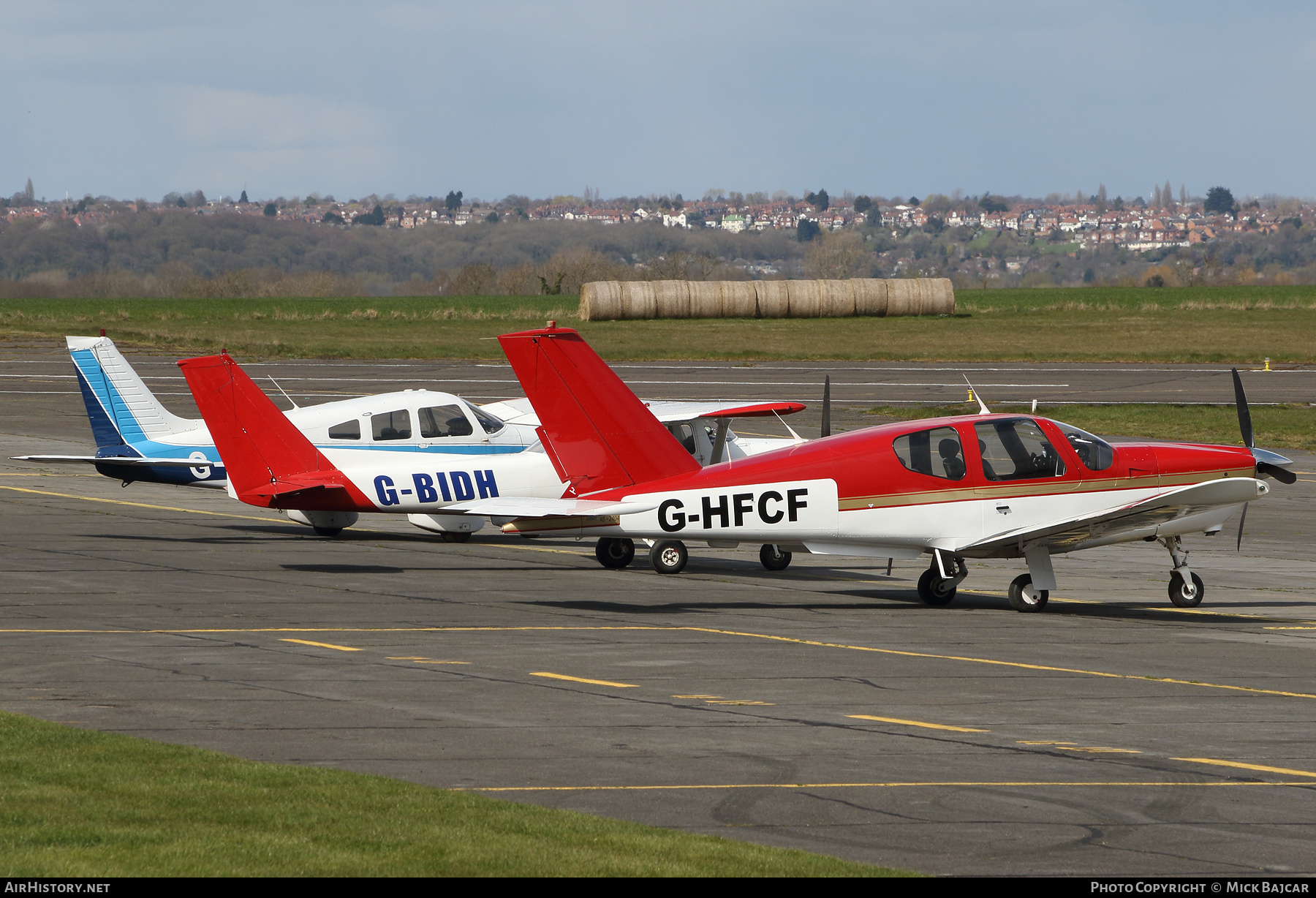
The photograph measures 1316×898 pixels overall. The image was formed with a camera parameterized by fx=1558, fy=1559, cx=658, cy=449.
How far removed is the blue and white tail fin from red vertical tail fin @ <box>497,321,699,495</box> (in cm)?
760

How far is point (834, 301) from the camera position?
265ft

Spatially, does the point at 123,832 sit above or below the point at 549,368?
below

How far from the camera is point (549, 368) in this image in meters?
17.3

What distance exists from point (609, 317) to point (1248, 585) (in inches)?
2398

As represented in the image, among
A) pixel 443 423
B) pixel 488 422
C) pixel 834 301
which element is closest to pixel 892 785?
pixel 488 422

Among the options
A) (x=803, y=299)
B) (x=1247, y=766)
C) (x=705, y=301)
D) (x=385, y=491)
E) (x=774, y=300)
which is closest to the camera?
(x=1247, y=766)

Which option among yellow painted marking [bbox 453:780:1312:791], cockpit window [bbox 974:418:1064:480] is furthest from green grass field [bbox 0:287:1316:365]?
yellow painted marking [bbox 453:780:1312:791]

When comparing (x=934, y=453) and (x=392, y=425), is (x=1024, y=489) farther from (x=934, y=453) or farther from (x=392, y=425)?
(x=392, y=425)

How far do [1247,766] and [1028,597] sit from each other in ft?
23.4

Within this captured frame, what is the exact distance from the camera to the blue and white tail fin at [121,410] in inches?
890

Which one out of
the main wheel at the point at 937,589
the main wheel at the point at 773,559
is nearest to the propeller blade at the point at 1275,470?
the main wheel at the point at 937,589

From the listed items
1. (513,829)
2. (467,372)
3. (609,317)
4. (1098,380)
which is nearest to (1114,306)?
(609,317)

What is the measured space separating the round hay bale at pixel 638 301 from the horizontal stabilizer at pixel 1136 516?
6215 cm

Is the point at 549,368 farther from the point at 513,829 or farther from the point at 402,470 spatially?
the point at 513,829
